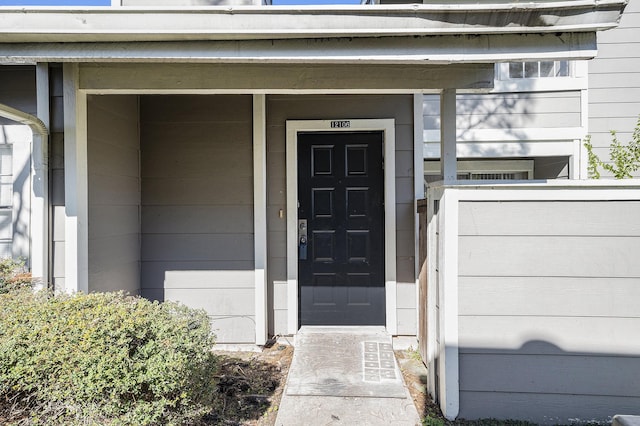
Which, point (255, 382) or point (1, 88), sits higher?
point (1, 88)

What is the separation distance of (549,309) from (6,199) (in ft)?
14.0

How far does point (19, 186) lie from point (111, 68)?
4.82ft

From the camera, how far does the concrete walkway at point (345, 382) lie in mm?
2305

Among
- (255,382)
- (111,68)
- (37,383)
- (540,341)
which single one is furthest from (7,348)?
(540,341)

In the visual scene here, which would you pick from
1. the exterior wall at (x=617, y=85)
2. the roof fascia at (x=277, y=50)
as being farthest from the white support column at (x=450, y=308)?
the exterior wall at (x=617, y=85)

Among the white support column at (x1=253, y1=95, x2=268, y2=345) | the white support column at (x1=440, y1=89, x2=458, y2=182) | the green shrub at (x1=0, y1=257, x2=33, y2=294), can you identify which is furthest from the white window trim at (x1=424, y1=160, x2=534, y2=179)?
the green shrub at (x1=0, y1=257, x2=33, y2=294)

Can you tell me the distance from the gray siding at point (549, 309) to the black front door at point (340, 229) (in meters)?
1.31

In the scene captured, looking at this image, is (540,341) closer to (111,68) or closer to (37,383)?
(37,383)

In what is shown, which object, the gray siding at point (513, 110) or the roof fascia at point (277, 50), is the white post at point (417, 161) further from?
the roof fascia at point (277, 50)

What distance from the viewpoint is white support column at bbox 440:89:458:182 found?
250 cm

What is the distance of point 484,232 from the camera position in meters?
2.28

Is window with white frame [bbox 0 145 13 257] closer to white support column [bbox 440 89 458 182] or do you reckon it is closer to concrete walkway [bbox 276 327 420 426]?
concrete walkway [bbox 276 327 420 426]

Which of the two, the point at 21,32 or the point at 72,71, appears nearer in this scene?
the point at 21,32

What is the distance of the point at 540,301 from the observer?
226cm
